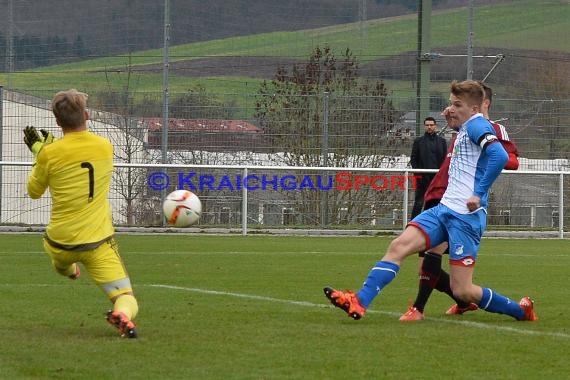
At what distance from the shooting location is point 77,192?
819 cm

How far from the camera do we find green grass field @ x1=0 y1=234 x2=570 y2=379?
22.8 feet

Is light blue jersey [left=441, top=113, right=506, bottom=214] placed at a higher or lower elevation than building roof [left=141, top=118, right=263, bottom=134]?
lower

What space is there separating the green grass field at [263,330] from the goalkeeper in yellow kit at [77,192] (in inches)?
16.2

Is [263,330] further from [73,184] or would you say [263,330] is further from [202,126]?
[202,126]

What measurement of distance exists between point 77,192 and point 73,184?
59 mm

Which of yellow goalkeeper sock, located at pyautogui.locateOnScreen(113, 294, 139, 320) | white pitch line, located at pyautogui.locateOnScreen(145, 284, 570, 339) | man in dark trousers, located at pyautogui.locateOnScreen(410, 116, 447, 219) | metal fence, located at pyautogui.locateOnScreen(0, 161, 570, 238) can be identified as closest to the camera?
yellow goalkeeper sock, located at pyautogui.locateOnScreen(113, 294, 139, 320)

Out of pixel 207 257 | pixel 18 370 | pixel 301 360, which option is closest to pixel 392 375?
pixel 301 360

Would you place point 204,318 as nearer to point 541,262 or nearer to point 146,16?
point 541,262

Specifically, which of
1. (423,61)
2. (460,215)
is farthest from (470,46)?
(460,215)

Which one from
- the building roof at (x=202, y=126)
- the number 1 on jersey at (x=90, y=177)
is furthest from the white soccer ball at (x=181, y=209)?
the building roof at (x=202, y=126)

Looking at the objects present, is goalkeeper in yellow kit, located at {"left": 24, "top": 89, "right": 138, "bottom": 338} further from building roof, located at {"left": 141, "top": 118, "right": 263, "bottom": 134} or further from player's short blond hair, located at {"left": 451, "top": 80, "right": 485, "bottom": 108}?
building roof, located at {"left": 141, "top": 118, "right": 263, "bottom": 134}

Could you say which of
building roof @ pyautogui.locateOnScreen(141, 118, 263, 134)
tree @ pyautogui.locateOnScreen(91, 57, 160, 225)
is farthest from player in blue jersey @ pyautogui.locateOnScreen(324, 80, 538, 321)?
building roof @ pyautogui.locateOnScreen(141, 118, 263, 134)

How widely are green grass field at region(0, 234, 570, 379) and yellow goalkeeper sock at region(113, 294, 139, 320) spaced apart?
194 millimetres

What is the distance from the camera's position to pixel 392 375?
22.2ft
